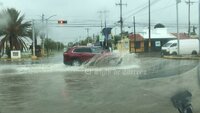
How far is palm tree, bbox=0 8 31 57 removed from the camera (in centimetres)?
6781

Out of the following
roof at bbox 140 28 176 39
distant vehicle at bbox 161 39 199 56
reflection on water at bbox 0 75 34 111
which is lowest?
reflection on water at bbox 0 75 34 111

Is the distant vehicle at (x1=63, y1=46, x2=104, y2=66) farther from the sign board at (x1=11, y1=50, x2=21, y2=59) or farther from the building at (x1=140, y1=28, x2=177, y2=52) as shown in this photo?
the building at (x1=140, y1=28, x2=177, y2=52)

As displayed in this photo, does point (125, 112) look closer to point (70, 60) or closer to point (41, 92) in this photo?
point (41, 92)

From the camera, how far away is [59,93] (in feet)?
51.6

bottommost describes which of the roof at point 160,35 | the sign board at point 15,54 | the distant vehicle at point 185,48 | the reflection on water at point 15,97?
the reflection on water at point 15,97

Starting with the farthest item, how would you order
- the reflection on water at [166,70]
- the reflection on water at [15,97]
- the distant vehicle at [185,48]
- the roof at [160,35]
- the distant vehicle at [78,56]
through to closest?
the roof at [160,35]
the distant vehicle at [185,48]
the distant vehicle at [78,56]
the reflection on water at [166,70]
the reflection on water at [15,97]

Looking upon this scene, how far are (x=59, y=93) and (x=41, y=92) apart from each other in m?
0.80

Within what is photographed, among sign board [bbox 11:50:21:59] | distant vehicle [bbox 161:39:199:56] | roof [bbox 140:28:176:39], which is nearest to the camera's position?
distant vehicle [bbox 161:39:199:56]

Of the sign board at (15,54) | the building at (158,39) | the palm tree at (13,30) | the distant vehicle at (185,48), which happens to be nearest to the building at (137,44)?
the building at (158,39)

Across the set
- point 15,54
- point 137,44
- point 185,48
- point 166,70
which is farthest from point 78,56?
point 137,44

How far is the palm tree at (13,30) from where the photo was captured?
2670 inches

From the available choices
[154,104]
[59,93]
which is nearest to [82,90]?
[59,93]

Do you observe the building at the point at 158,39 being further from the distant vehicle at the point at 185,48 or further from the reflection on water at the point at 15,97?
the reflection on water at the point at 15,97

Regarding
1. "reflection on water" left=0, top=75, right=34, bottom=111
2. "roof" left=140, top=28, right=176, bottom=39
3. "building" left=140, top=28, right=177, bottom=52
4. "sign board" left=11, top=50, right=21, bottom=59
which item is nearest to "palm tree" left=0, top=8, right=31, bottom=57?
"sign board" left=11, top=50, right=21, bottom=59
